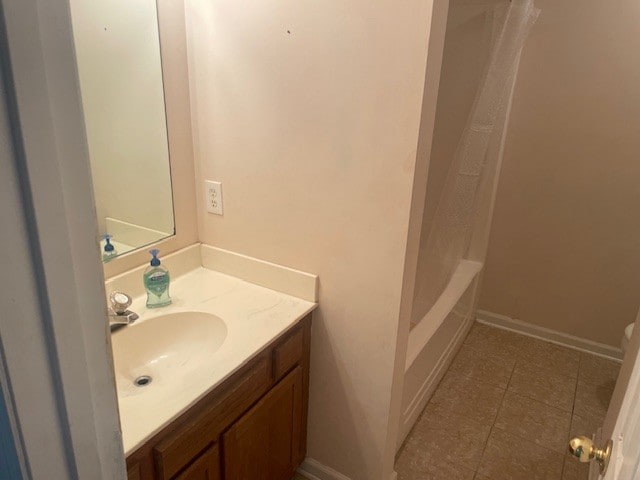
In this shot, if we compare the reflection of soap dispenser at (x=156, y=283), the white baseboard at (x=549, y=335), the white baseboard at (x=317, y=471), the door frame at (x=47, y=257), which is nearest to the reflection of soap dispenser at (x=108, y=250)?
the reflection of soap dispenser at (x=156, y=283)

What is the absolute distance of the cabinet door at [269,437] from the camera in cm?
129

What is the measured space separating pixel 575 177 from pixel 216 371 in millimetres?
2292

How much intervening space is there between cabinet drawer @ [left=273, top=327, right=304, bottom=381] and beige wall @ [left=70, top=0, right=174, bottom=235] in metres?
0.64

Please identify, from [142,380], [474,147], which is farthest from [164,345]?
[474,147]

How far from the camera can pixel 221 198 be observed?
1631 mm

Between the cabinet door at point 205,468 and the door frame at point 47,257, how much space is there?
0.67 m

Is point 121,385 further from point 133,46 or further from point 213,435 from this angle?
point 133,46

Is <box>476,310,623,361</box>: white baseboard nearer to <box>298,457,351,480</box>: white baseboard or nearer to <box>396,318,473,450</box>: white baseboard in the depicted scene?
<box>396,318,473,450</box>: white baseboard

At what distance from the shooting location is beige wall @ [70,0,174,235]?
1312 millimetres

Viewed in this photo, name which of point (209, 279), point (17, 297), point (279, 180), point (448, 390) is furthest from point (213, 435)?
point (448, 390)

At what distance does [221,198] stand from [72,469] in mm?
1190

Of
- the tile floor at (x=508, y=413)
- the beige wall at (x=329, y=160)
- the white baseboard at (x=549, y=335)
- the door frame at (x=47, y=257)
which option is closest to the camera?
the door frame at (x=47, y=257)

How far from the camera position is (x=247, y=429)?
132 cm

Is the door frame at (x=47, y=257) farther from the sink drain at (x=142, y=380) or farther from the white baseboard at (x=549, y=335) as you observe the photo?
the white baseboard at (x=549, y=335)
